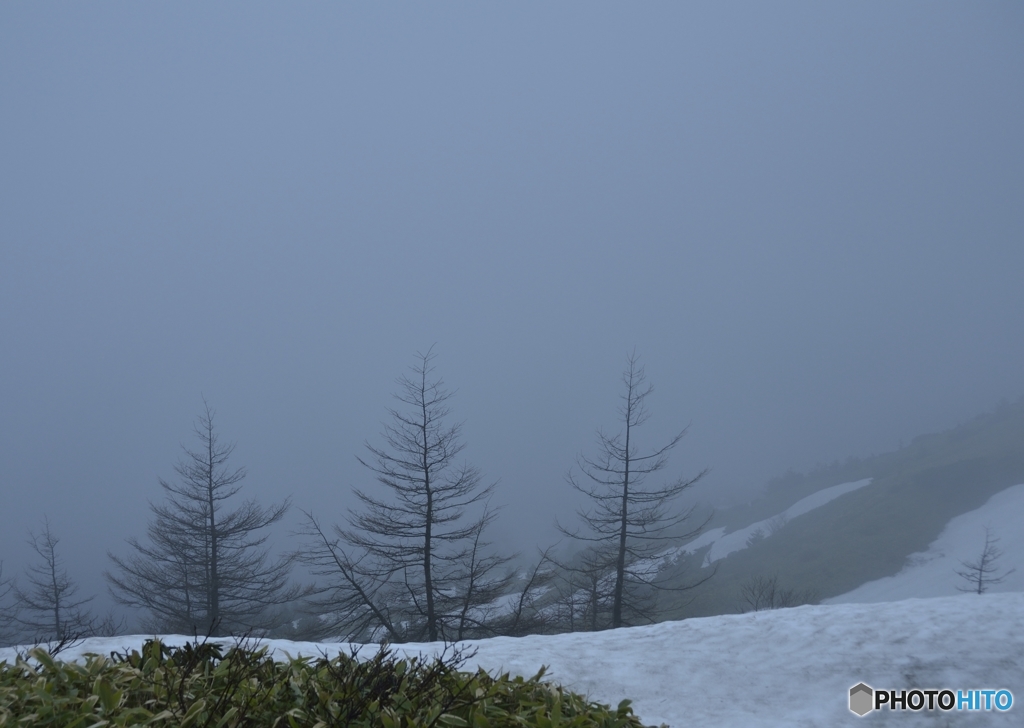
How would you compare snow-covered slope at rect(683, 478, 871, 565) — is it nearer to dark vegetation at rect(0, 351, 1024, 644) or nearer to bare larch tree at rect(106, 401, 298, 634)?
dark vegetation at rect(0, 351, 1024, 644)

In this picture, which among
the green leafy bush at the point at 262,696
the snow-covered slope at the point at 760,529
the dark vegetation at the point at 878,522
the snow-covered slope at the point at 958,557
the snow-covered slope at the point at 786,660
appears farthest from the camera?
the snow-covered slope at the point at 760,529

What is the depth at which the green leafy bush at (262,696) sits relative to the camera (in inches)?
98.8

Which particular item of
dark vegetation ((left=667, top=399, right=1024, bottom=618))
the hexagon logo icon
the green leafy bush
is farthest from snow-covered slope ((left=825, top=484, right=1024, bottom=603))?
the green leafy bush

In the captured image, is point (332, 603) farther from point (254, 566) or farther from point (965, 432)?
point (965, 432)

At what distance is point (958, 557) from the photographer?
31.4 meters

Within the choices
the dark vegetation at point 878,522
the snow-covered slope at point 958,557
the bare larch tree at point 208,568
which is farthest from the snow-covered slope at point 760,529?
the bare larch tree at point 208,568

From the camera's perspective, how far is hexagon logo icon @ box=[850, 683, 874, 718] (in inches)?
201

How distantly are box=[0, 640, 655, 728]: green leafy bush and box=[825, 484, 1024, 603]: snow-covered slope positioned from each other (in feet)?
100

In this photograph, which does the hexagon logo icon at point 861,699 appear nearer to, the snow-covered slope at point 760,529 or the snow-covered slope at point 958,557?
the snow-covered slope at point 958,557

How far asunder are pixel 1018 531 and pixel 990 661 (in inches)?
1378

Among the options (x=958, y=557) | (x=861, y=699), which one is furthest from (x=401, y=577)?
(x=958, y=557)

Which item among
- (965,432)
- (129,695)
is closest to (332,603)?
(129,695)

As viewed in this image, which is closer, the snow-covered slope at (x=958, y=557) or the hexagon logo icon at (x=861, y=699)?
the hexagon logo icon at (x=861, y=699)

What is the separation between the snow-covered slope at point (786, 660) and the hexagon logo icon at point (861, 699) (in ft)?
0.22
